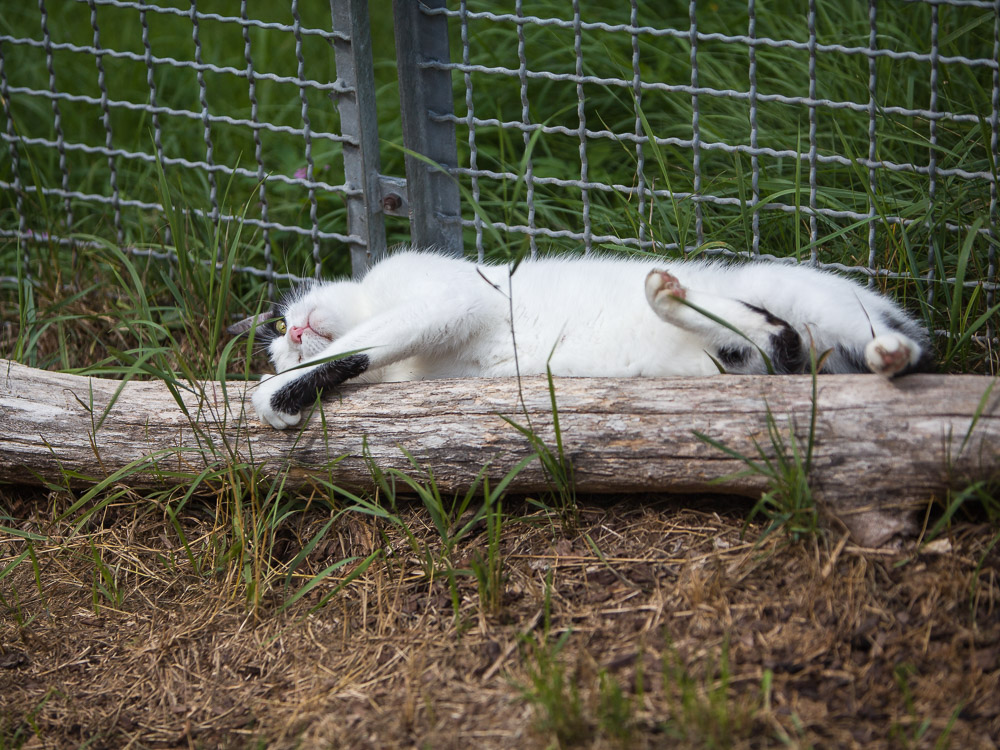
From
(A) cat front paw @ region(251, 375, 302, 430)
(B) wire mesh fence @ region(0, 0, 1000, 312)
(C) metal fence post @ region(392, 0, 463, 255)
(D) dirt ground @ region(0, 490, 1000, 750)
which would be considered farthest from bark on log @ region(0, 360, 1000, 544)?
(C) metal fence post @ region(392, 0, 463, 255)

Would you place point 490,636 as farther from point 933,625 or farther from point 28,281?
point 28,281

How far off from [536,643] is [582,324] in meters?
0.93

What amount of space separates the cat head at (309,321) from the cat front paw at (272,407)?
0.29 m

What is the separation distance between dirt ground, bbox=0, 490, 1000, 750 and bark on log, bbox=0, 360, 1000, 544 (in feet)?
0.49

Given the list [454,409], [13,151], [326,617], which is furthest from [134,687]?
[13,151]

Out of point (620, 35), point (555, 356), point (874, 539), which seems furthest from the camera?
point (620, 35)

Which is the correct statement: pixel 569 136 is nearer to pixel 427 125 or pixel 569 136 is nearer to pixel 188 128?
pixel 427 125

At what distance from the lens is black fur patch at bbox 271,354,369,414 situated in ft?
7.49

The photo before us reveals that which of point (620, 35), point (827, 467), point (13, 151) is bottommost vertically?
point (827, 467)

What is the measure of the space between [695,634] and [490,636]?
1.47 feet

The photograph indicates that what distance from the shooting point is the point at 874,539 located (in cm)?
192

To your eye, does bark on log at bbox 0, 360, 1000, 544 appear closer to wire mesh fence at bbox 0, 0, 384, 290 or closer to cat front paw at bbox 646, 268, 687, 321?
cat front paw at bbox 646, 268, 687, 321

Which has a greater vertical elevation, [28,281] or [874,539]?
[28,281]

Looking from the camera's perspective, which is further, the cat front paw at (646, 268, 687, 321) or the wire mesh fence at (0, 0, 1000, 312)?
the wire mesh fence at (0, 0, 1000, 312)
